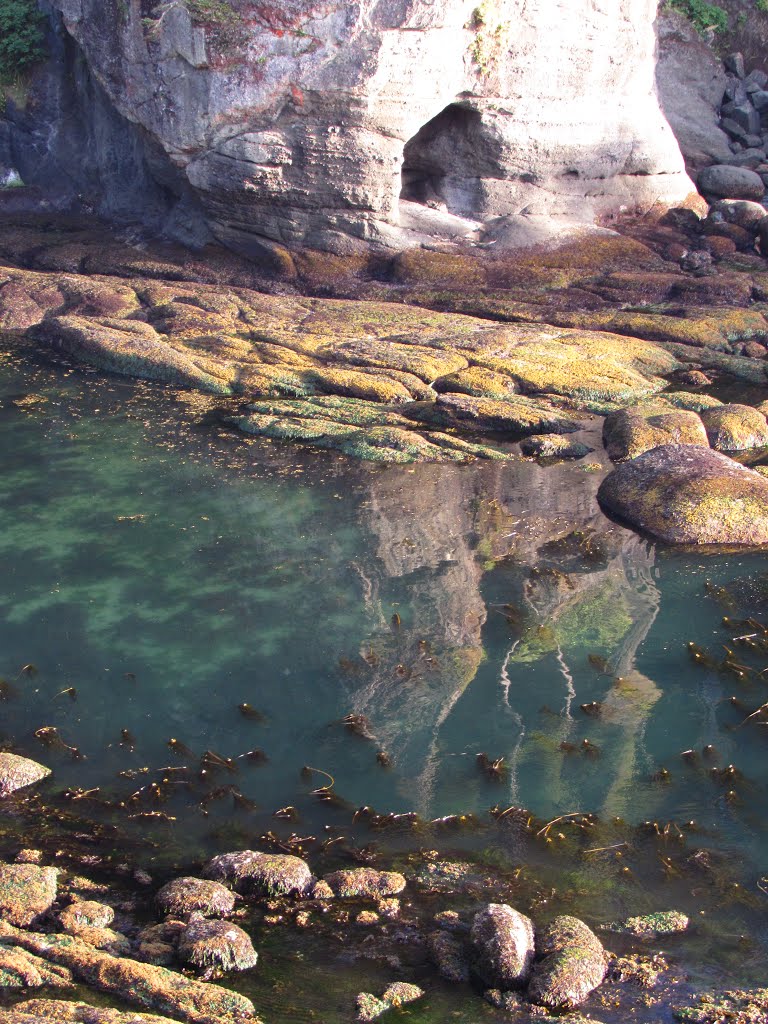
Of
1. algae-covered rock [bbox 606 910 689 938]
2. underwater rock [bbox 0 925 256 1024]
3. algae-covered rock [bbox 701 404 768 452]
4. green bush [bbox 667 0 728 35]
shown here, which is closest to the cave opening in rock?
algae-covered rock [bbox 701 404 768 452]

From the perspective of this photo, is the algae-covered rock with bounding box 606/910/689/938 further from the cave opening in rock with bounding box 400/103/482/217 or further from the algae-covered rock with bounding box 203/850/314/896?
the cave opening in rock with bounding box 400/103/482/217

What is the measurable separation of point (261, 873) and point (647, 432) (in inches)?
385

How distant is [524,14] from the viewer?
21562 mm

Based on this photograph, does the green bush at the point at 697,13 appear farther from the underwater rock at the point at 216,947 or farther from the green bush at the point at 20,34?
the underwater rock at the point at 216,947

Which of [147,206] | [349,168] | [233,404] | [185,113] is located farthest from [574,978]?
[147,206]

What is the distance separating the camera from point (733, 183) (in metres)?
25.9

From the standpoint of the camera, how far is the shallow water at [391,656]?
7.43 meters

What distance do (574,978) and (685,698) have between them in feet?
12.6

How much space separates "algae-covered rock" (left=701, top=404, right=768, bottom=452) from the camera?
1474 cm

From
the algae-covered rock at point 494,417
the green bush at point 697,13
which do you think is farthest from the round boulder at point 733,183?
the algae-covered rock at point 494,417

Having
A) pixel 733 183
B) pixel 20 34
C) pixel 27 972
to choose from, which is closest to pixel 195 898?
pixel 27 972

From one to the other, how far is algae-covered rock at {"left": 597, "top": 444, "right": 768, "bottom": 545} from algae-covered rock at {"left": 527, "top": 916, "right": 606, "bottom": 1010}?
6777 mm

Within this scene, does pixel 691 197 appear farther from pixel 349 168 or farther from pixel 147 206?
pixel 147 206

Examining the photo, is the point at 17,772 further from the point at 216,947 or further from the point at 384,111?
the point at 384,111
